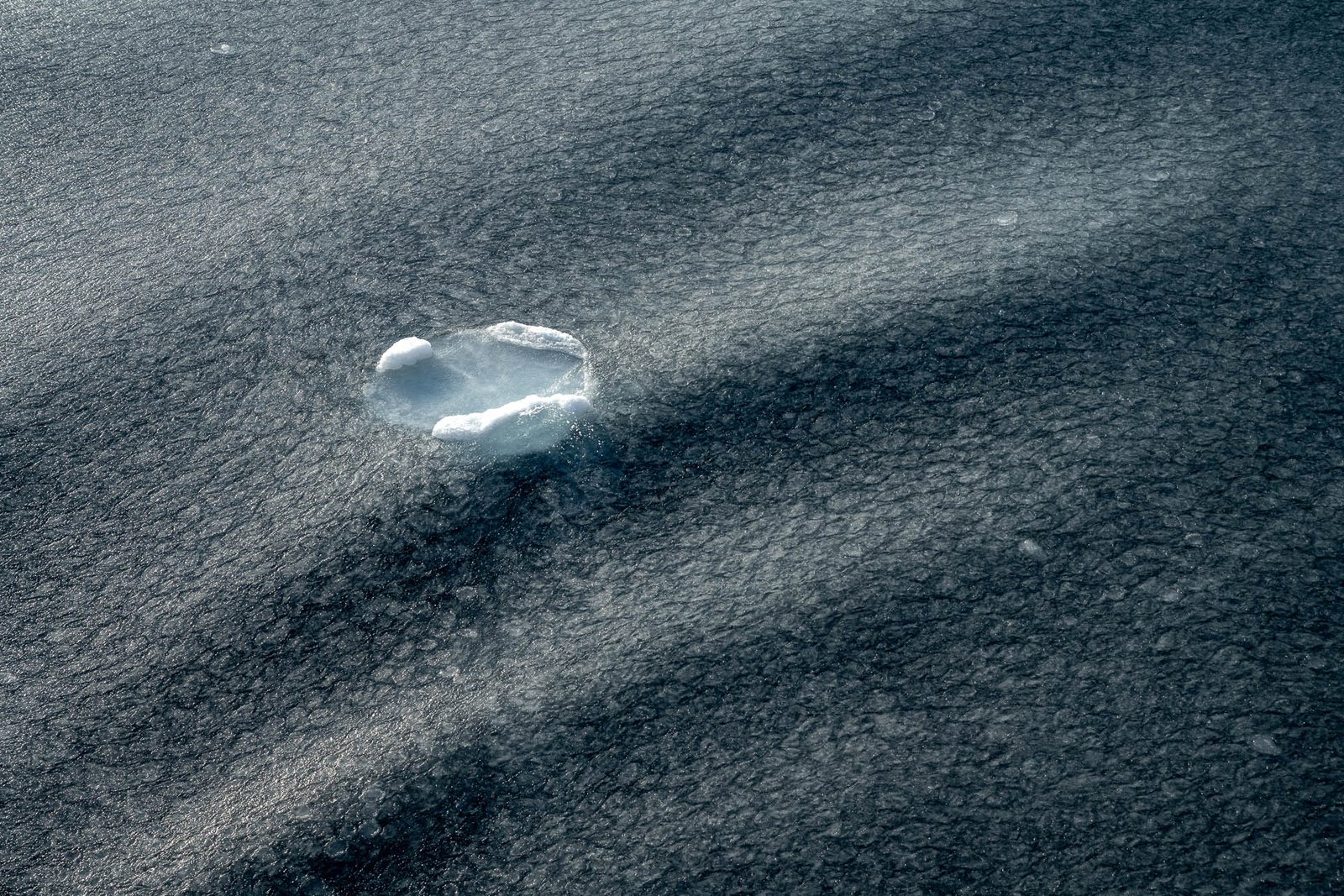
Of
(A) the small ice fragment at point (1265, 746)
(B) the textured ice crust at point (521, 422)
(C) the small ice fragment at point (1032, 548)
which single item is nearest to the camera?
(A) the small ice fragment at point (1265, 746)

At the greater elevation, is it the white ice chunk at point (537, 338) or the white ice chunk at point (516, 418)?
the white ice chunk at point (537, 338)

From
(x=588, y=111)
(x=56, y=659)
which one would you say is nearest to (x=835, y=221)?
(x=588, y=111)

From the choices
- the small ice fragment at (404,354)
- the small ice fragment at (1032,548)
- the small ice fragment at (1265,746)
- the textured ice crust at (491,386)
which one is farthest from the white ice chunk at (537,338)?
the small ice fragment at (1265,746)

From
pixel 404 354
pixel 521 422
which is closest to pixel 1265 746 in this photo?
pixel 521 422

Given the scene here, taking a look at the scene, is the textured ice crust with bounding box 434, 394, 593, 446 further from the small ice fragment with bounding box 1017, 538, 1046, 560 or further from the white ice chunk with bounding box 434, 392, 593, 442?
the small ice fragment with bounding box 1017, 538, 1046, 560

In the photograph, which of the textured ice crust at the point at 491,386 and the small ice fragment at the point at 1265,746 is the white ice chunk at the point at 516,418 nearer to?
the textured ice crust at the point at 491,386

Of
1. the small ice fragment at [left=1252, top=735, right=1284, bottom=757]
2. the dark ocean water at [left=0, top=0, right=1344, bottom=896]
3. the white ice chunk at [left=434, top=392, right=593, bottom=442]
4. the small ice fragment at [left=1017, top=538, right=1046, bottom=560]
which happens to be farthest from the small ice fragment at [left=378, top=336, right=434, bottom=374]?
the small ice fragment at [left=1252, top=735, right=1284, bottom=757]

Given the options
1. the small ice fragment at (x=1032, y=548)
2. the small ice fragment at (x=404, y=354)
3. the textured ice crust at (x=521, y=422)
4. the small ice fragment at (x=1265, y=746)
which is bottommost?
the small ice fragment at (x=1265, y=746)

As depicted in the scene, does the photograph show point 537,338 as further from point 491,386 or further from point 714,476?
point 714,476
